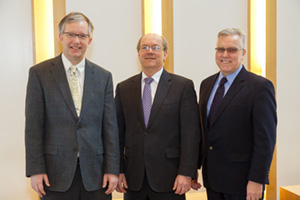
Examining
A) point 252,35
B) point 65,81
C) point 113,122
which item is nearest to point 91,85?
point 65,81

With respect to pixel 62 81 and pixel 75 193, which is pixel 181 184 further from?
pixel 62 81

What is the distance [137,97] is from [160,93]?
176mm

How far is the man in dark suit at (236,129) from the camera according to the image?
1.85 meters

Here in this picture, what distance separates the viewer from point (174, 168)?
208 cm

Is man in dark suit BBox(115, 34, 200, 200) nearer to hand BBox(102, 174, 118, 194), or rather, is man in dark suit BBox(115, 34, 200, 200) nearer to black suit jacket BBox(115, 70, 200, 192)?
black suit jacket BBox(115, 70, 200, 192)

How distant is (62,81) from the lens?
180 cm

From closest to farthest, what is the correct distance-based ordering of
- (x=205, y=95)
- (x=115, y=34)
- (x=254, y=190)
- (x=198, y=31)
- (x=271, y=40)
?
1. (x=254, y=190)
2. (x=205, y=95)
3. (x=115, y=34)
4. (x=198, y=31)
5. (x=271, y=40)

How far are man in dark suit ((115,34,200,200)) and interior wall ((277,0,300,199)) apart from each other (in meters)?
2.32

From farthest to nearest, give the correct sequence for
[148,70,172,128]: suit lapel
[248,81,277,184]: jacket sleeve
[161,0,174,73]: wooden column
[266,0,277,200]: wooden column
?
[266,0,277,200]: wooden column
[161,0,174,73]: wooden column
[148,70,172,128]: suit lapel
[248,81,277,184]: jacket sleeve

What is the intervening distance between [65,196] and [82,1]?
A: 2.32 m

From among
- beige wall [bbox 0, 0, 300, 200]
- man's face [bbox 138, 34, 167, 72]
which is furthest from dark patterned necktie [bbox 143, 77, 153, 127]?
beige wall [bbox 0, 0, 300, 200]

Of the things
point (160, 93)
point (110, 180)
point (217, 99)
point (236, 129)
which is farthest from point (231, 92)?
point (110, 180)

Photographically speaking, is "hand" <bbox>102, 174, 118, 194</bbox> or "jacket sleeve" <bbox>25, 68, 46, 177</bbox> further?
"hand" <bbox>102, 174, 118, 194</bbox>

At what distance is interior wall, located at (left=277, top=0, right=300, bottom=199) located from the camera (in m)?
3.88
